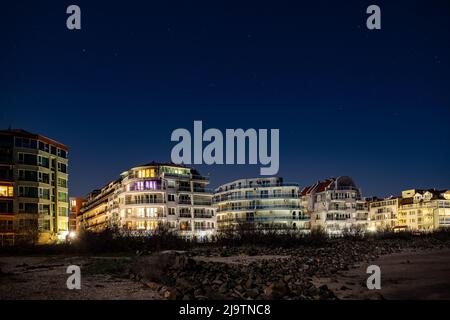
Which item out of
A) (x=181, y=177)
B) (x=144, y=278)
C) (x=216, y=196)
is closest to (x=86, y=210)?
(x=216, y=196)

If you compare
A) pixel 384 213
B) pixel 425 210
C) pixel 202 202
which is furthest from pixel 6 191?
pixel 384 213

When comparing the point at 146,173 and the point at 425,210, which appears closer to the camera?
the point at 146,173

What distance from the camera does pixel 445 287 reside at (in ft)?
90.4

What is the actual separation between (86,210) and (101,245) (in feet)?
408

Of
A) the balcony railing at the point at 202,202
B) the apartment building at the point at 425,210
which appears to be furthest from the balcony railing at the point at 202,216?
the apartment building at the point at 425,210

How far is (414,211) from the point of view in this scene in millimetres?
166000

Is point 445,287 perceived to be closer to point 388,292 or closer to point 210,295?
point 388,292

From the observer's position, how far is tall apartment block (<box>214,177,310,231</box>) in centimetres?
11281

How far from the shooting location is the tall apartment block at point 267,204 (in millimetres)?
112812

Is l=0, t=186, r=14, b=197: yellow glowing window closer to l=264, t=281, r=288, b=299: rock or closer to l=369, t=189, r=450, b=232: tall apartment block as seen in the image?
l=264, t=281, r=288, b=299: rock

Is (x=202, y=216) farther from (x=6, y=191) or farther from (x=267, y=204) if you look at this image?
(x=6, y=191)

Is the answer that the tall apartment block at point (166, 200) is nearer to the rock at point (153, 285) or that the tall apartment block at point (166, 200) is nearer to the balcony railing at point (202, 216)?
the balcony railing at point (202, 216)

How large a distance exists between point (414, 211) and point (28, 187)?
126 meters
